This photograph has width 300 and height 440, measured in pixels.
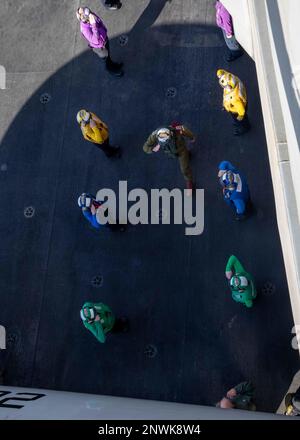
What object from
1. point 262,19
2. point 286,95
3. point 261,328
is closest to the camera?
point 286,95

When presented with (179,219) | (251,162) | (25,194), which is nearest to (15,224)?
(25,194)

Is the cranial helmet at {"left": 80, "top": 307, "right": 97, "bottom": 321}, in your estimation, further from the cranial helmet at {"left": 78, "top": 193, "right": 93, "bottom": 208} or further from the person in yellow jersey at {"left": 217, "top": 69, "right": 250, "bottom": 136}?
the person in yellow jersey at {"left": 217, "top": 69, "right": 250, "bottom": 136}

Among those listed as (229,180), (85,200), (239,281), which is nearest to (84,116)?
(85,200)

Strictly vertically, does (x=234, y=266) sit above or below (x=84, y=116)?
below

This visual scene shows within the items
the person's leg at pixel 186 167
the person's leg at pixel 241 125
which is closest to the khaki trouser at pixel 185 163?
the person's leg at pixel 186 167

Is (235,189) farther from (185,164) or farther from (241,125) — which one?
(241,125)
